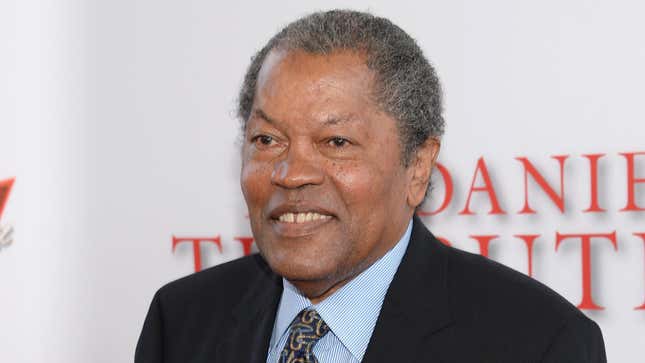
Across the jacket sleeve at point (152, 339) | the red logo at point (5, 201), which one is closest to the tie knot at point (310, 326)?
the jacket sleeve at point (152, 339)

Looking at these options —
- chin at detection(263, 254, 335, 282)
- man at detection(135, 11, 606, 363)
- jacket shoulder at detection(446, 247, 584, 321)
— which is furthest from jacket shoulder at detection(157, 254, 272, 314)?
jacket shoulder at detection(446, 247, 584, 321)

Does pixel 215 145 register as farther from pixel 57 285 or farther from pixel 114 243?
pixel 57 285

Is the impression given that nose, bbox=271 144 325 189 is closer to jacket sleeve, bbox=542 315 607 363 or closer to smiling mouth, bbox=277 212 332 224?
smiling mouth, bbox=277 212 332 224

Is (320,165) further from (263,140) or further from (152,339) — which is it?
(152,339)

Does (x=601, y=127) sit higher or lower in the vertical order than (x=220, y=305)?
higher

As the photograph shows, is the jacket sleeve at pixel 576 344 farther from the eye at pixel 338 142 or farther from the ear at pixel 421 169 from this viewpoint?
the eye at pixel 338 142


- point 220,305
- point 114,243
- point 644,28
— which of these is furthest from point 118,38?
point 644,28

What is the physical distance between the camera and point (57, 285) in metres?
2.21

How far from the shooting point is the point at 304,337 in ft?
4.48

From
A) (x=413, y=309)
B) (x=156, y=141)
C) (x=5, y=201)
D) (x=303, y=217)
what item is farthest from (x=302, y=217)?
(x=5, y=201)

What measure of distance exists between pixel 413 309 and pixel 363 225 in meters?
0.17

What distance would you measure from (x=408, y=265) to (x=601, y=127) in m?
0.67

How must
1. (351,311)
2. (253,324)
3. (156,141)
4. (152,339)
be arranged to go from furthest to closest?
(156,141), (152,339), (253,324), (351,311)

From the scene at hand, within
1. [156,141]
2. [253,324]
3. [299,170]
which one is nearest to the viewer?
[299,170]
